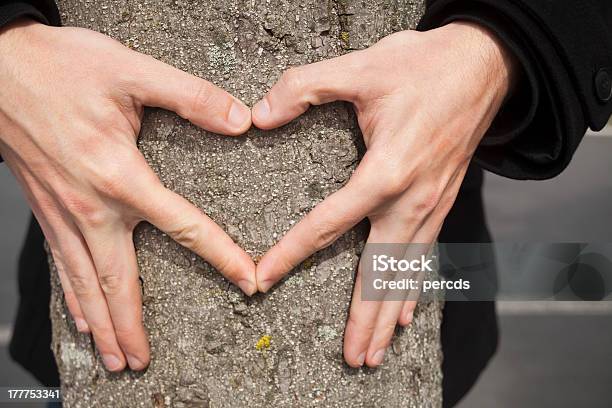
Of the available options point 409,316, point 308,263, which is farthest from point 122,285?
point 409,316

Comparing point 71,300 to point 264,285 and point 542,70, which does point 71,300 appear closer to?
point 264,285

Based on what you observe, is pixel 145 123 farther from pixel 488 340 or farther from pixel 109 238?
pixel 488 340

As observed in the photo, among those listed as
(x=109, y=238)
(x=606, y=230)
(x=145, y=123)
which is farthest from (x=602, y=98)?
(x=606, y=230)

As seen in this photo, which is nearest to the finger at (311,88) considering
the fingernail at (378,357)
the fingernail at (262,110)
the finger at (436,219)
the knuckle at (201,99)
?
the fingernail at (262,110)

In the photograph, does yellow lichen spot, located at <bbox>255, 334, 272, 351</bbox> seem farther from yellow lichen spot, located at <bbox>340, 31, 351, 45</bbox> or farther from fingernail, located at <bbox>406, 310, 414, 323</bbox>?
yellow lichen spot, located at <bbox>340, 31, 351, 45</bbox>

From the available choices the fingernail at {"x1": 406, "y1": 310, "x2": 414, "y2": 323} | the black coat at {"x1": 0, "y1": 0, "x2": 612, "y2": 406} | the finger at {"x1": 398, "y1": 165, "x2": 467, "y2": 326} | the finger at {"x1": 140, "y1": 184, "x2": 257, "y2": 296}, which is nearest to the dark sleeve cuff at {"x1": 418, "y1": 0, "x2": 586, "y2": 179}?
the black coat at {"x1": 0, "y1": 0, "x2": 612, "y2": 406}
